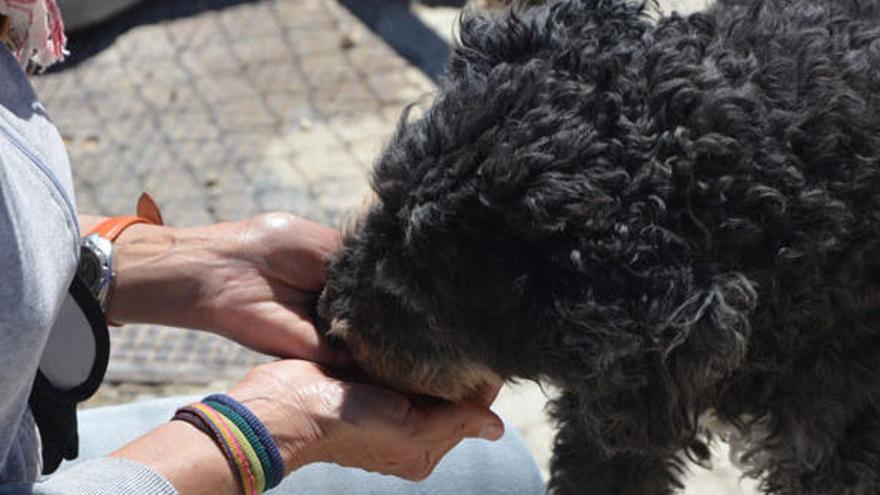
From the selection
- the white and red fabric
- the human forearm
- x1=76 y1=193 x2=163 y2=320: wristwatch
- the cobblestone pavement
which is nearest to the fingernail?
the human forearm

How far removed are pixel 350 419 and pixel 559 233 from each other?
0.65 m

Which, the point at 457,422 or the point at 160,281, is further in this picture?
the point at 160,281

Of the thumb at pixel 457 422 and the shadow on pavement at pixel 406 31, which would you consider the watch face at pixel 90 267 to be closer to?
the thumb at pixel 457 422

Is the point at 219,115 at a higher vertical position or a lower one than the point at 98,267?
lower

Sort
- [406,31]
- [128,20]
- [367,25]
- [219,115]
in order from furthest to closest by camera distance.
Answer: [128,20] → [367,25] → [406,31] → [219,115]

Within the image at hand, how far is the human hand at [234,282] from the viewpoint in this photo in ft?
8.55

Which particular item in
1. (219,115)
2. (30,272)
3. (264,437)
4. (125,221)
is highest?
(30,272)

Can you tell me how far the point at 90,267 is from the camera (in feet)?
8.34

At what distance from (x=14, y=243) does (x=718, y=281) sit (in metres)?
1.09

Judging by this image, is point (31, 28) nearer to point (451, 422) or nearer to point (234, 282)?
point (234, 282)

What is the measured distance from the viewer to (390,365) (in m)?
2.39

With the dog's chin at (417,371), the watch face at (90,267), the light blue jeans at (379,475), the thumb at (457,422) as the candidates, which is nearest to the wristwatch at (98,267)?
the watch face at (90,267)

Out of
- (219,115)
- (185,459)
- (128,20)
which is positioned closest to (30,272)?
(185,459)

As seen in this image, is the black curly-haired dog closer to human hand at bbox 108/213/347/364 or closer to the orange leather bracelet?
human hand at bbox 108/213/347/364
